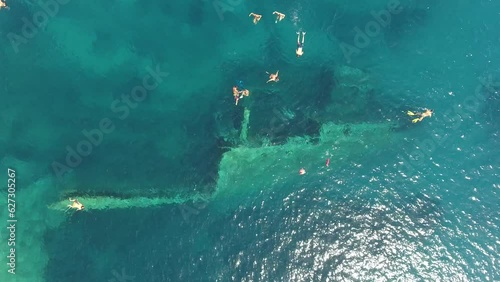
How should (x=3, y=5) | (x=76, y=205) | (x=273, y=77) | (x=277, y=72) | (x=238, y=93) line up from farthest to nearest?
(x=3, y=5), (x=277, y=72), (x=273, y=77), (x=238, y=93), (x=76, y=205)

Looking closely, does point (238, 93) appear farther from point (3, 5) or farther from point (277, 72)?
point (3, 5)

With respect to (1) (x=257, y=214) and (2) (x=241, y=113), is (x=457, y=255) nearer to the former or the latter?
(1) (x=257, y=214)

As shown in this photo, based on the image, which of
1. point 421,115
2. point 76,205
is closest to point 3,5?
point 76,205

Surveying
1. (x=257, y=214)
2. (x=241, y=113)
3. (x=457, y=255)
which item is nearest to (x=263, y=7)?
(x=241, y=113)

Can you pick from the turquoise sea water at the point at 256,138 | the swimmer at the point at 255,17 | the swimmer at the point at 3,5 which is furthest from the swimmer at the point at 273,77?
the swimmer at the point at 3,5

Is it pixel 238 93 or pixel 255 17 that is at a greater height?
pixel 255 17

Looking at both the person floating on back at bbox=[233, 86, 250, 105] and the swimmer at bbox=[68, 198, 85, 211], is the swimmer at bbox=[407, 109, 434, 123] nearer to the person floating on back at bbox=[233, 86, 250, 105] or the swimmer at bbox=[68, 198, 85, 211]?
the person floating on back at bbox=[233, 86, 250, 105]

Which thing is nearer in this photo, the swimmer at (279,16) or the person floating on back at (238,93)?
the person floating on back at (238,93)

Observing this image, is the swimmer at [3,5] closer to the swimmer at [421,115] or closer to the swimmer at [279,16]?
the swimmer at [279,16]

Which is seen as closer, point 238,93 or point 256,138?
point 256,138
